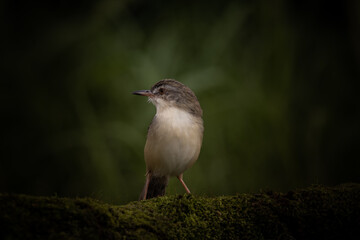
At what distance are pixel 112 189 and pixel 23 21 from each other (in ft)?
10.3

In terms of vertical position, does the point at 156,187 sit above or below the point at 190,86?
below

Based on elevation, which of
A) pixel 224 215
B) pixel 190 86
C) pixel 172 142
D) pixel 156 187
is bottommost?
pixel 224 215

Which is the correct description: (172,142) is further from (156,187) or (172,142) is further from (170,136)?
(156,187)

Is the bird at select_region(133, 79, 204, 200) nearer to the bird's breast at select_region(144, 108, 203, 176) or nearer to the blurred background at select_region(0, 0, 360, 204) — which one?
the bird's breast at select_region(144, 108, 203, 176)

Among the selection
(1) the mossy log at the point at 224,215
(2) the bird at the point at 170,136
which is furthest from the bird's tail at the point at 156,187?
(1) the mossy log at the point at 224,215

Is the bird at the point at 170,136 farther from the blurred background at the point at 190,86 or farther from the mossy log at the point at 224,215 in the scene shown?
the mossy log at the point at 224,215

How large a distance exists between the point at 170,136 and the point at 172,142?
6 cm

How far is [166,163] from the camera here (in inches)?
144

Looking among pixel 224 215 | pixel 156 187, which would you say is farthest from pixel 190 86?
pixel 224 215

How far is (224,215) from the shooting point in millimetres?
2277

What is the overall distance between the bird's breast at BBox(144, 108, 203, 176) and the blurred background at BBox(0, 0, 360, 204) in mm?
1115

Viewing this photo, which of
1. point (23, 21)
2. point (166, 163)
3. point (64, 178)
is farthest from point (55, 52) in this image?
point (166, 163)

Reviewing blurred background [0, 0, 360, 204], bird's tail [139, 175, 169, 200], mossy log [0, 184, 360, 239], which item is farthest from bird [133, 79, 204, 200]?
mossy log [0, 184, 360, 239]

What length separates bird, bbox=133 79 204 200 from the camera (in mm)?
3609
